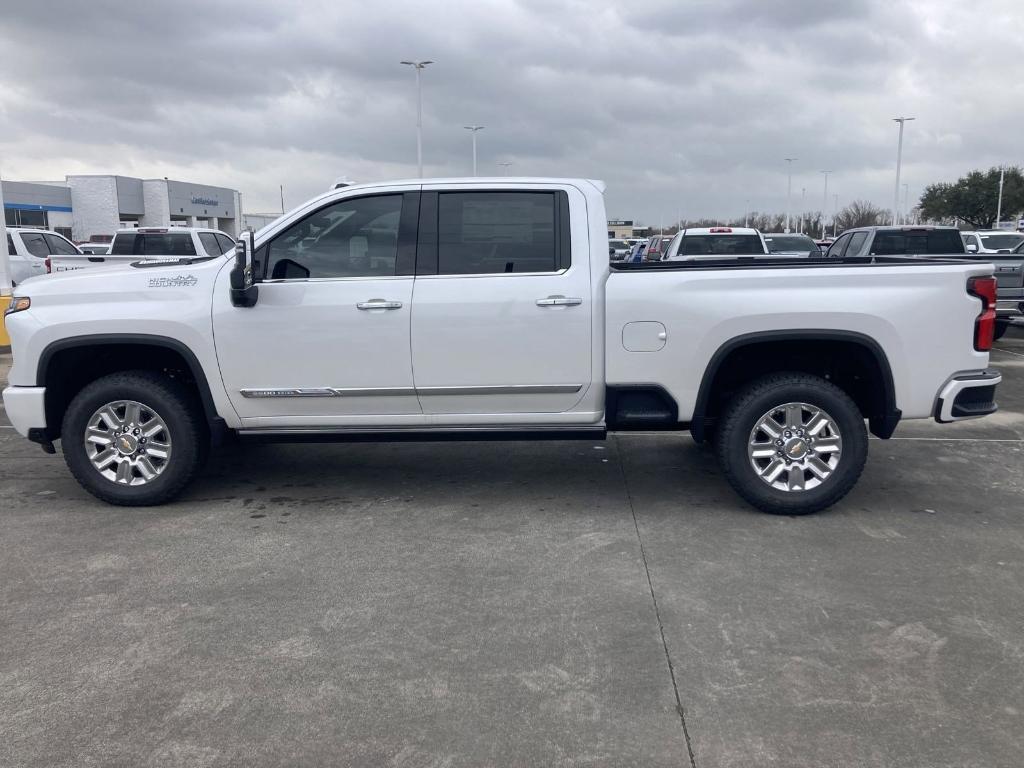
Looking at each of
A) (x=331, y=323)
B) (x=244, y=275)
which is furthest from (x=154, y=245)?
(x=331, y=323)

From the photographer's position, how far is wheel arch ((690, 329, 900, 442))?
5.08 meters

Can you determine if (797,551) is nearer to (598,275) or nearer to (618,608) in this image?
(618,608)

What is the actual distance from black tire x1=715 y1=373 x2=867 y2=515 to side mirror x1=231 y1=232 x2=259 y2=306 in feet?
9.63

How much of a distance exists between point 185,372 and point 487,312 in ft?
6.88

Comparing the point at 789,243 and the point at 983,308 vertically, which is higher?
the point at 789,243

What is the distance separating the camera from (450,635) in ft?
12.4

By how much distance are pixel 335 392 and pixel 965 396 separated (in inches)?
147

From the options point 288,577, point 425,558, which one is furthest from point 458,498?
point 288,577

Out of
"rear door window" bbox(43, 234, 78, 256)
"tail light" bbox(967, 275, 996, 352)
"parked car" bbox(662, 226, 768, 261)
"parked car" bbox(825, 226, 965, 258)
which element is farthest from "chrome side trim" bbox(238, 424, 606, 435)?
"rear door window" bbox(43, 234, 78, 256)

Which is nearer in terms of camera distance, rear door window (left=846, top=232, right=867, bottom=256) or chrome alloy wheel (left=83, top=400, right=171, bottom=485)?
chrome alloy wheel (left=83, top=400, right=171, bottom=485)

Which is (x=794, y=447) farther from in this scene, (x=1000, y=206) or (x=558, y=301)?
(x=1000, y=206)

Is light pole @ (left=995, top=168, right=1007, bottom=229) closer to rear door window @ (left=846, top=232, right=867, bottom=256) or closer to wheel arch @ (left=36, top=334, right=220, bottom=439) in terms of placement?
rear door window @ (left=846, top=232, right=867, bottom=256)

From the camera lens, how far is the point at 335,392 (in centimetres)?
530

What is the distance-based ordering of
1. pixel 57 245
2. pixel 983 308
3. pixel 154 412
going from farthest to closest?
pixel 57 245 < pixel 154 412 < pixel 983 308
